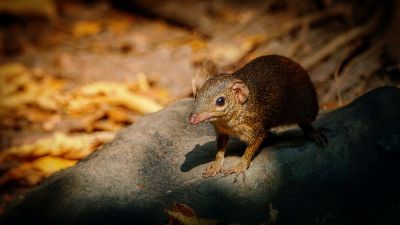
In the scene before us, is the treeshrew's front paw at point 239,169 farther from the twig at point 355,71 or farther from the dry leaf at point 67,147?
the twig at point 355,71

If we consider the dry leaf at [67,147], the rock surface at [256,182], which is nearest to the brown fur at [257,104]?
the rock surface at [256,182]

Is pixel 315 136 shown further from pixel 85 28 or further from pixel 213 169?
pixel 85 28

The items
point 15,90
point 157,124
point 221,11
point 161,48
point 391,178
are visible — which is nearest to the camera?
point 391,178

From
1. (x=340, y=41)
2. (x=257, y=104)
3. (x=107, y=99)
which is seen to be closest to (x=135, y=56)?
(x=107, y=99)

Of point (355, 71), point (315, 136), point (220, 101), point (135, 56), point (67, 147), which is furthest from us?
point (135, 56)

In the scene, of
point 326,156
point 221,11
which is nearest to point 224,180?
point 326,156

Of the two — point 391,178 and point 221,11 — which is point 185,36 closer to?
point 221,11

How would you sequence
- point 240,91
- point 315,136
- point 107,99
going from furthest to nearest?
point 107,99 → point 315,136 → point 240,91
